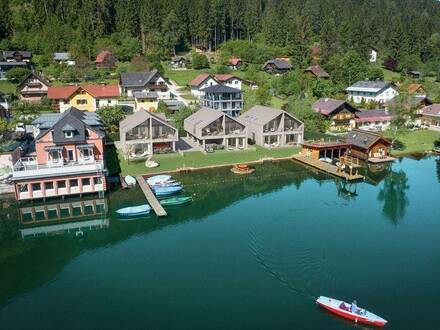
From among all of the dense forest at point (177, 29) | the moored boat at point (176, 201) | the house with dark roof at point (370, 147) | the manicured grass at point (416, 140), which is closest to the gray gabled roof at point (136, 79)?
the dense forest at point (177, 29)

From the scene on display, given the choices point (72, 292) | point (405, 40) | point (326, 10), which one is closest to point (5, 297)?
point (72, 292)

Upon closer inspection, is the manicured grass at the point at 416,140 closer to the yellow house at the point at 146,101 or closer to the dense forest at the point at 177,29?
the yellow house at the point at 146,101

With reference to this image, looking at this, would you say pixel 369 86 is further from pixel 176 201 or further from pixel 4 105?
pixel 4 105

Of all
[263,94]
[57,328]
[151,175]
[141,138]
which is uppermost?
[263,94]

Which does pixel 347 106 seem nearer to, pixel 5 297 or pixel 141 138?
pixel 141 138

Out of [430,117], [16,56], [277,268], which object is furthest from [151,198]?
[16,56]
